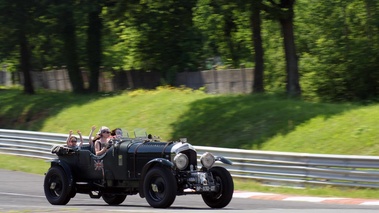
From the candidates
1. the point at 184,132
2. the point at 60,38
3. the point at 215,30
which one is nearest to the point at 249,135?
the point at 184,132

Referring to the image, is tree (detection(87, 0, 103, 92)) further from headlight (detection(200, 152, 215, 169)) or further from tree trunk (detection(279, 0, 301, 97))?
headlight (detection(200, 152, 215, 169))

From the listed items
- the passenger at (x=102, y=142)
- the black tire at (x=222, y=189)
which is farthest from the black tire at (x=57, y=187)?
the black tire at (x=222, y=189)

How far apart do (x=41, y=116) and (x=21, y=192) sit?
16.5 metres

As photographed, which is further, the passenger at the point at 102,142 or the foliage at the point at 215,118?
the foliage at the point at 215,118

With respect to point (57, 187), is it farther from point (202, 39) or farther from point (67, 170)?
point (202, 39)

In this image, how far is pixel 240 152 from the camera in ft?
62.6

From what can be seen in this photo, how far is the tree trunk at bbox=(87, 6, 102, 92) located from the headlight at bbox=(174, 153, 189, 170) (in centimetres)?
2406

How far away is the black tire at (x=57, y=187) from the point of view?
46.7 ft

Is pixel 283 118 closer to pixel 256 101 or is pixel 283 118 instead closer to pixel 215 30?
pixel 256 101

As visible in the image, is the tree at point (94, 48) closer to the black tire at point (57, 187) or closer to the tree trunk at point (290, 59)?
the tree trunk at point (290, 59)

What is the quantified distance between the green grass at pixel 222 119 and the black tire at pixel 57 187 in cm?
525

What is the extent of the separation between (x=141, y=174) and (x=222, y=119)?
12.4m

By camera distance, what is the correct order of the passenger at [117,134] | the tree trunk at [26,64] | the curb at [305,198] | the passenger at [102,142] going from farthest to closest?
the tree trunk at [26,64] → the curb at [305,198] → the passenger at [117,134] → the passenger at [102,142]

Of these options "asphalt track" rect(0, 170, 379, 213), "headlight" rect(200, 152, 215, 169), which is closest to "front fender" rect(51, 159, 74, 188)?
"asphalt track" rect(0, 170, 379, 213)
